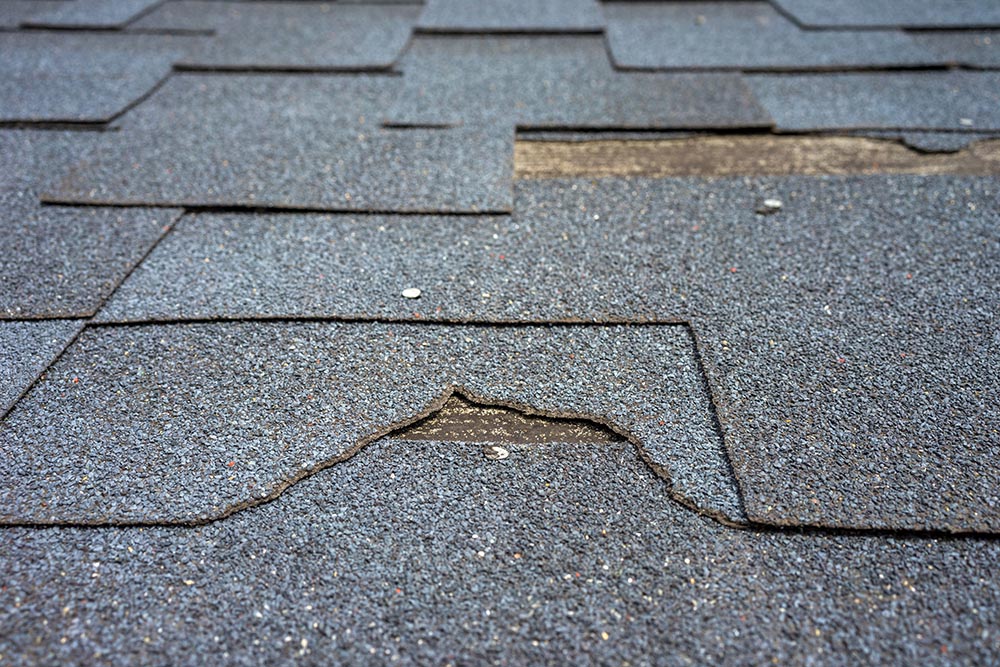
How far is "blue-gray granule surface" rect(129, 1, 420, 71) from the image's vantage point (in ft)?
14.3

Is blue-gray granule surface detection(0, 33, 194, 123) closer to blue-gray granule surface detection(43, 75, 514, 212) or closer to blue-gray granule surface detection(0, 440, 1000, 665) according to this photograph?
blue-gray granule surface detection(43, 75, 514, 212)

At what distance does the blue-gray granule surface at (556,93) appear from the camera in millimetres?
3688

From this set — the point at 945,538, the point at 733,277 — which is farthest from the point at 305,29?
the point at 945,538

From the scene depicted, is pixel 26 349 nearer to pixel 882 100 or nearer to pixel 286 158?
pixel 286 158

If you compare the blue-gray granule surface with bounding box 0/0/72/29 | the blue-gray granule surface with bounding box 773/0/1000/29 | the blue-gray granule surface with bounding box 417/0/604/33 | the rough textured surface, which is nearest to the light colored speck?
the rough textured surface

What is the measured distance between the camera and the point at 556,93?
3945 millimetres

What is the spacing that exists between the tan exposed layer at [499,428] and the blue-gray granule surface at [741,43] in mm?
2783

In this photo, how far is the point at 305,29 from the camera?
4.83m

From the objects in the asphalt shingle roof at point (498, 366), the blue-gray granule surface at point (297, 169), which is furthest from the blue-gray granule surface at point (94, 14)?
the blue-gray granule surface at point (297, 169)

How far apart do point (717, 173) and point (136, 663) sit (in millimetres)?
2758

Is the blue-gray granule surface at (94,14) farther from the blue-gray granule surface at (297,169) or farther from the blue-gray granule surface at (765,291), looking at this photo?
the blue-gray granule surface at (765,291)

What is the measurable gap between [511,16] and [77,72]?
2.59 metres

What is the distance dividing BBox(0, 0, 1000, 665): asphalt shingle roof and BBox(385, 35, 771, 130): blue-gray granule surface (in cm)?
3

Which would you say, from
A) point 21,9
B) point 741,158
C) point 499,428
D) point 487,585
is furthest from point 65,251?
point 21,9
